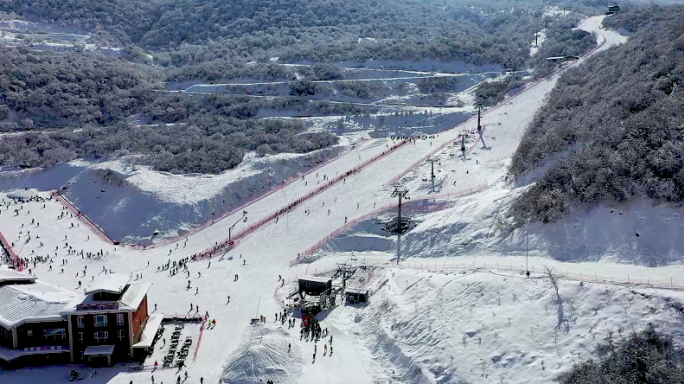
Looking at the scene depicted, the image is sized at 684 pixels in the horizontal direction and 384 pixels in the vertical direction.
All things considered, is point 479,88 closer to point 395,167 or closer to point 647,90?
point 395,167

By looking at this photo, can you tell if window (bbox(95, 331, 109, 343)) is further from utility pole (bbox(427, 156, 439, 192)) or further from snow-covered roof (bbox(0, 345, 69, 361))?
utility pole (bbox(427, 156, 439, 192))

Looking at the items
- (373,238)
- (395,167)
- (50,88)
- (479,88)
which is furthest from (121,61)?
(373,238)

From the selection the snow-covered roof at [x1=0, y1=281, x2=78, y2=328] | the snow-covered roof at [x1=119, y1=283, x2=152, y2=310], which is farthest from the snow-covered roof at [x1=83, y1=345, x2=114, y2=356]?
the snow-covered roof at [x1=0, y1=281, x2=78, y2=328]

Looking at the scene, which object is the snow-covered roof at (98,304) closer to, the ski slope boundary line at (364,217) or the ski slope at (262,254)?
the ski slope at (262,254)

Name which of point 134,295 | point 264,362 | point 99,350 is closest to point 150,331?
point 134,295

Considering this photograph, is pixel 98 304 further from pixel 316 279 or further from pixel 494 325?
pixel 494 325
